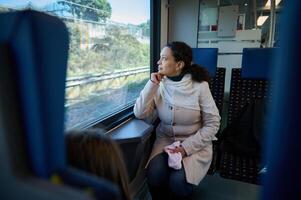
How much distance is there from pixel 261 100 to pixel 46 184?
1.94m

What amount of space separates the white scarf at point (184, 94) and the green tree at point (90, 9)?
61 cm

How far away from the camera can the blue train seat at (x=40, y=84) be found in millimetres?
232

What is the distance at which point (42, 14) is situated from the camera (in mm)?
240

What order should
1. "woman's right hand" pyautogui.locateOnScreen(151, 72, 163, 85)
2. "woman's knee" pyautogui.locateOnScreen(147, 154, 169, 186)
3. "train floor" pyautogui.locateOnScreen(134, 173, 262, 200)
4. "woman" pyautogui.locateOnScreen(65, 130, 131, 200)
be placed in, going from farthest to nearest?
"train floor" pyautogui.locateOnScreen(134, 173, 262, 200), "woman's right hand" pyautogui.locateOnScreen(151, 72, 163, 85), "woman's knee" pyautogui.locateOnScreen(147, 154, 169, 186), "woman" pyautogui.locateOnScreen(65, 130, 131, 200)

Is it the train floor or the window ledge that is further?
the train floor

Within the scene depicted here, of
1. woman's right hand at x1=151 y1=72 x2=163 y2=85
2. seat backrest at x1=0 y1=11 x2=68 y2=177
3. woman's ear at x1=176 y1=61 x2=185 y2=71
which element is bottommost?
woman's right hand at x1=151 y1=72 x2=163 y2=85

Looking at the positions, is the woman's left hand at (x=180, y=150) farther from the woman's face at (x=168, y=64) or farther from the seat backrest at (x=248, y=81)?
the seat backrest at (x=248, y=81)

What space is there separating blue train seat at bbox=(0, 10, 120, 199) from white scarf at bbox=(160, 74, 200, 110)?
4.57 feet

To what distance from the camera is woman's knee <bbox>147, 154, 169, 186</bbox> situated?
154 cm

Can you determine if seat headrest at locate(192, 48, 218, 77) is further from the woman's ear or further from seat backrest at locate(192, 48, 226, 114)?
the woman's ear

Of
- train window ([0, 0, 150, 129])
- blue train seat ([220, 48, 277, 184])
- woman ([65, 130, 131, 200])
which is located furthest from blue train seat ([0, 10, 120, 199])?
blue train seat ([220, 48, 277, 184])

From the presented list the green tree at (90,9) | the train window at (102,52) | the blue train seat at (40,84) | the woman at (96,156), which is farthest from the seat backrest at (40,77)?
the green tree at (90,9)

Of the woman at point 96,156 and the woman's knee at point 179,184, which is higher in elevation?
the woman at point 96,156

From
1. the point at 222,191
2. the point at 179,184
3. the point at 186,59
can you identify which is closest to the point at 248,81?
the point at 186,59
